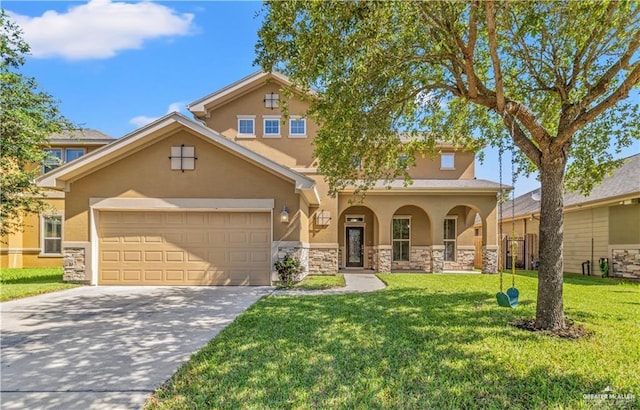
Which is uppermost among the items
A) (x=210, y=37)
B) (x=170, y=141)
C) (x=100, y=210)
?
(x=210, y=37)

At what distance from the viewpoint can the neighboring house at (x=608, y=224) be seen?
1410 cm

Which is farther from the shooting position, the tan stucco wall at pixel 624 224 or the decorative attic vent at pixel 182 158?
the tan stucco wall at pixel 624 224

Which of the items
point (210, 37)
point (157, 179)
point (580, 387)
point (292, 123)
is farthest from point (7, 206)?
point (580, 387)

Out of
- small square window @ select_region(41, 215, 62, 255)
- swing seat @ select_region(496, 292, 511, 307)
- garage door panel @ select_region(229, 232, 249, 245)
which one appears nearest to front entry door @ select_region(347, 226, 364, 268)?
garage door panel @ select_region(229, 232, 249, 245)

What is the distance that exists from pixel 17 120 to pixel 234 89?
7.80 m

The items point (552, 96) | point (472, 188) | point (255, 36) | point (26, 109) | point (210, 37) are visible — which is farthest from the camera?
point (472, 188)

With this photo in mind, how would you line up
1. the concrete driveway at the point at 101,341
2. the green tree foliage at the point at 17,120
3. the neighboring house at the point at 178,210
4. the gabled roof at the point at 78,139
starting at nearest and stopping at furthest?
the concrete driveway at the point at 101,341 < the neighboring house at the point at 178,210 < the green tree foliage at the point at 17,120 < the gabled roof at the point at 78,139

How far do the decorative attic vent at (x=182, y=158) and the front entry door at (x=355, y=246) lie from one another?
8834 mm

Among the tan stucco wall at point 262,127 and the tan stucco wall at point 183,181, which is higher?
the tan stucco wall at point 262,127

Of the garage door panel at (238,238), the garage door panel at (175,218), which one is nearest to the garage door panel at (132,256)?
the garage door panel at (175,218)

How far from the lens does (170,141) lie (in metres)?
11.6

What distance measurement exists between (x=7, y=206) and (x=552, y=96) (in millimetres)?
17663

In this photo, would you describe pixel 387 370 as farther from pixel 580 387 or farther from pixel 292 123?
pixel 292 123

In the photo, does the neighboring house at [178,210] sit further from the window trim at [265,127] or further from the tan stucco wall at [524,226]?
the tan stucco wall at [524,226]
